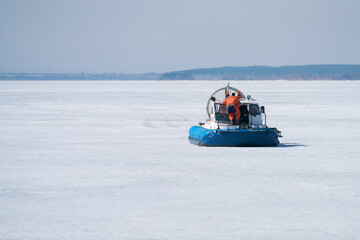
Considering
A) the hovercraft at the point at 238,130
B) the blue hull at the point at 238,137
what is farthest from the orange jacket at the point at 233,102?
the blue hull at the point at 238,137

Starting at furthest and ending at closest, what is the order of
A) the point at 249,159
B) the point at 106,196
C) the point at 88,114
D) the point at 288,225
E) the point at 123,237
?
the point at 88,114 → the point at 249,159 → the point at 106,196 → the point at 288,225 → the point at 123,237

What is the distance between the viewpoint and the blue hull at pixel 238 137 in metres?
15.9

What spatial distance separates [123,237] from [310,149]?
9.39 metres

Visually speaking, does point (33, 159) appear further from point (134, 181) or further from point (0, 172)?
point (134, 181)

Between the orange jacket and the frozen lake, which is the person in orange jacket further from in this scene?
the frozen lake

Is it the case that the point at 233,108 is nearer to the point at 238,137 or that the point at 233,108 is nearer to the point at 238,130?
the point at 238,130

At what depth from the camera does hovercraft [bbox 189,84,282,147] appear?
52.1 ft

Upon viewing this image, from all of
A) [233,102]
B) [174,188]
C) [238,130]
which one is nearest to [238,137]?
[238,130]

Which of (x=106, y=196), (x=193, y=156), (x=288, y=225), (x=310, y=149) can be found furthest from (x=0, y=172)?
(x=310, y=149)

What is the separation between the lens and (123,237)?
7414mm

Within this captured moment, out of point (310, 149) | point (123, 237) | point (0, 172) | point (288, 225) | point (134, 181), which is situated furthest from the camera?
point (310, 149)

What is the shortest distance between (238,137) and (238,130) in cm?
21

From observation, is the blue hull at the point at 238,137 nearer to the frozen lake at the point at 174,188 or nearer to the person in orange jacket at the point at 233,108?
the frozen lake at the point at 174,188

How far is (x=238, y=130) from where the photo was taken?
15992 millimetres
